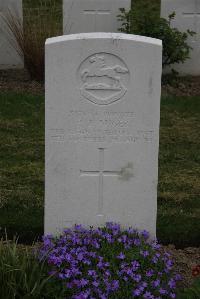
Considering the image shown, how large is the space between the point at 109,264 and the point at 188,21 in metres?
6.52

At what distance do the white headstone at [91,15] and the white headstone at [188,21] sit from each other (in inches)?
24.7

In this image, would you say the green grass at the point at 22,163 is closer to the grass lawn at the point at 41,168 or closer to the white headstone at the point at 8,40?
the grass lawn at the point at 41,168

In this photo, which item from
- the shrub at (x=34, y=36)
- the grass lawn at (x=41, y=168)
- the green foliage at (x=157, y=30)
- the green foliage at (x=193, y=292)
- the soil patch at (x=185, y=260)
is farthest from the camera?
the green foliage at (x=157, y=30)

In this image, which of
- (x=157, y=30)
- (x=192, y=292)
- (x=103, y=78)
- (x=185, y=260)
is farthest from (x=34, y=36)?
(x=192, y=292)

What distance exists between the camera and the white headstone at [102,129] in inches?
153

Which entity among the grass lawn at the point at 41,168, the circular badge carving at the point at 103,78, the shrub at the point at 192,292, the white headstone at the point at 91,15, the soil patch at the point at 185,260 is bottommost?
the soil patch at the point at 185,260

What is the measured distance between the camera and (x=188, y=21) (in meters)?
9.60

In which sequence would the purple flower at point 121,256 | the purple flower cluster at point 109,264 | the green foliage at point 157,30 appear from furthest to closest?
the green foliage at point 157,30
the purple flower at point 121,256
the purple flower cluster at point 109,264

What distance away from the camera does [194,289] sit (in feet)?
11.3

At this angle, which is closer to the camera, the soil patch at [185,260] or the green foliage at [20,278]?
the green foliage at [20,278]

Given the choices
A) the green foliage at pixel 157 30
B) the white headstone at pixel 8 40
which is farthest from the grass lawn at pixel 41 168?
the white headstone at pixel 8 40

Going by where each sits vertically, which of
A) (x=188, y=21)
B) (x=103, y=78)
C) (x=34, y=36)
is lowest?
(x=103, y=78)

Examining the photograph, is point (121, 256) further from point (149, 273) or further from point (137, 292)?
point (137, 292)

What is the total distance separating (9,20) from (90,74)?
5.58m
